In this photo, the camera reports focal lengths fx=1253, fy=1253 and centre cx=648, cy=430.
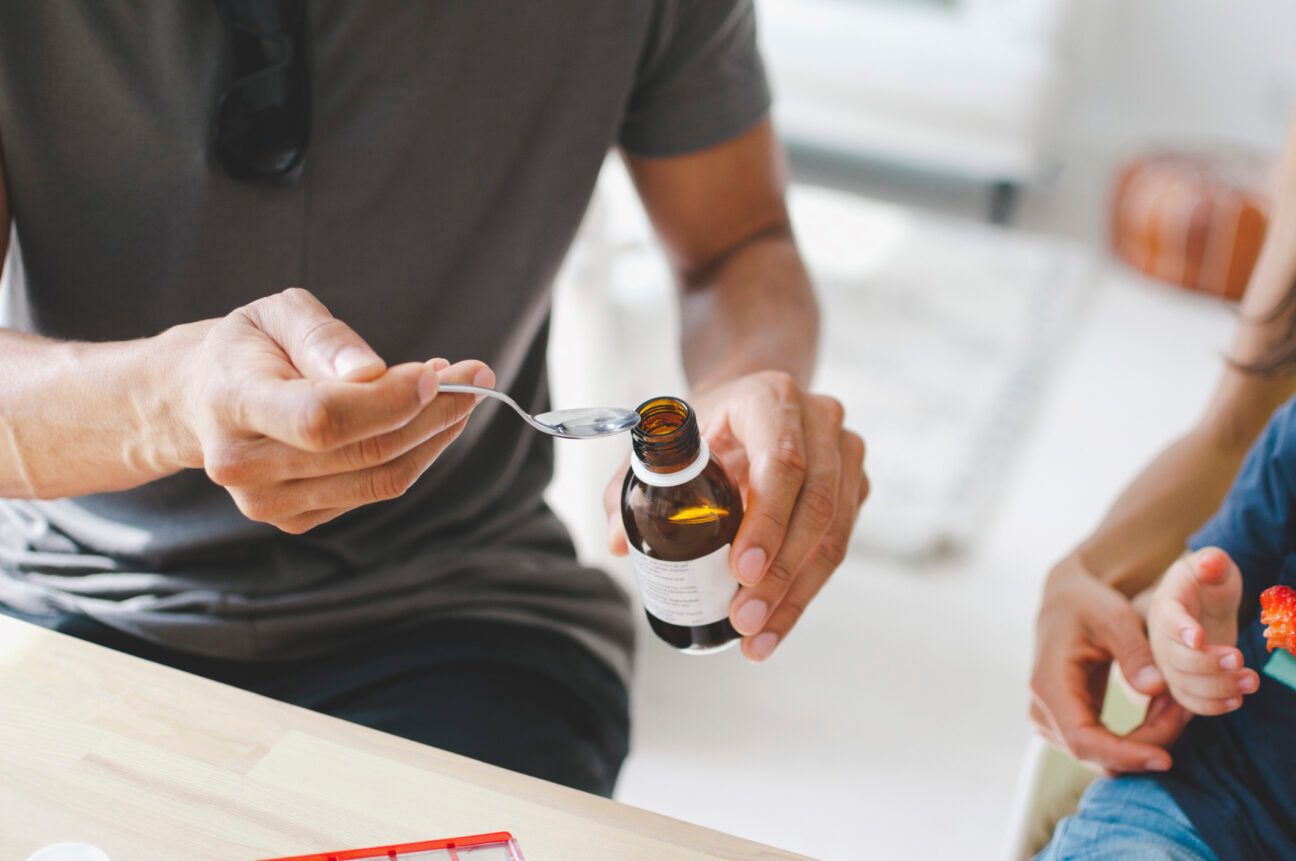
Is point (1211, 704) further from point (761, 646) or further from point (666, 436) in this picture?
point (666, 436)

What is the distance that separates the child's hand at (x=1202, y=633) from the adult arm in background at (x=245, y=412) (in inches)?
19.9

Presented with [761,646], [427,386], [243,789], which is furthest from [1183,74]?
[243,789]

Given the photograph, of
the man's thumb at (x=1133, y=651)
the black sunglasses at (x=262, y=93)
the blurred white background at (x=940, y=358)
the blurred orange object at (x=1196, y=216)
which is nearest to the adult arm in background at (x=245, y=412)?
the black sunglasses at (x=262, y=93)

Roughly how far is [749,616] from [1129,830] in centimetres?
32

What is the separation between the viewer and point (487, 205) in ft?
3.61

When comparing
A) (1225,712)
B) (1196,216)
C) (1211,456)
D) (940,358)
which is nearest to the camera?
(1225,712)

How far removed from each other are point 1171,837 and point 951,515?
56.2 inches

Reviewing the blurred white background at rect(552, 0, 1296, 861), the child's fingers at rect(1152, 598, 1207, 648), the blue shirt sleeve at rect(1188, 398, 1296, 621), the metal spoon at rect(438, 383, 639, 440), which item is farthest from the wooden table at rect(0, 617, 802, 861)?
the blurred white background at rect(552, 0, 1296, 861)

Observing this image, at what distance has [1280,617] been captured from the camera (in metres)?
0.87

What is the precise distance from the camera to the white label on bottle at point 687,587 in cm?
84

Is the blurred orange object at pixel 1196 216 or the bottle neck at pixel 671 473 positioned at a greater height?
the bottle neck at pixel 671 473

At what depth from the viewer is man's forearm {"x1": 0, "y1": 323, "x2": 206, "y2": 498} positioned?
31.2 inches

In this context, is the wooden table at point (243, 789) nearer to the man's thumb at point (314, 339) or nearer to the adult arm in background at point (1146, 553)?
the man's thumb at point (314, 339)

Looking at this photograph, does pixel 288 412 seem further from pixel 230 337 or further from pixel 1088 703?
pixel 1088 703
